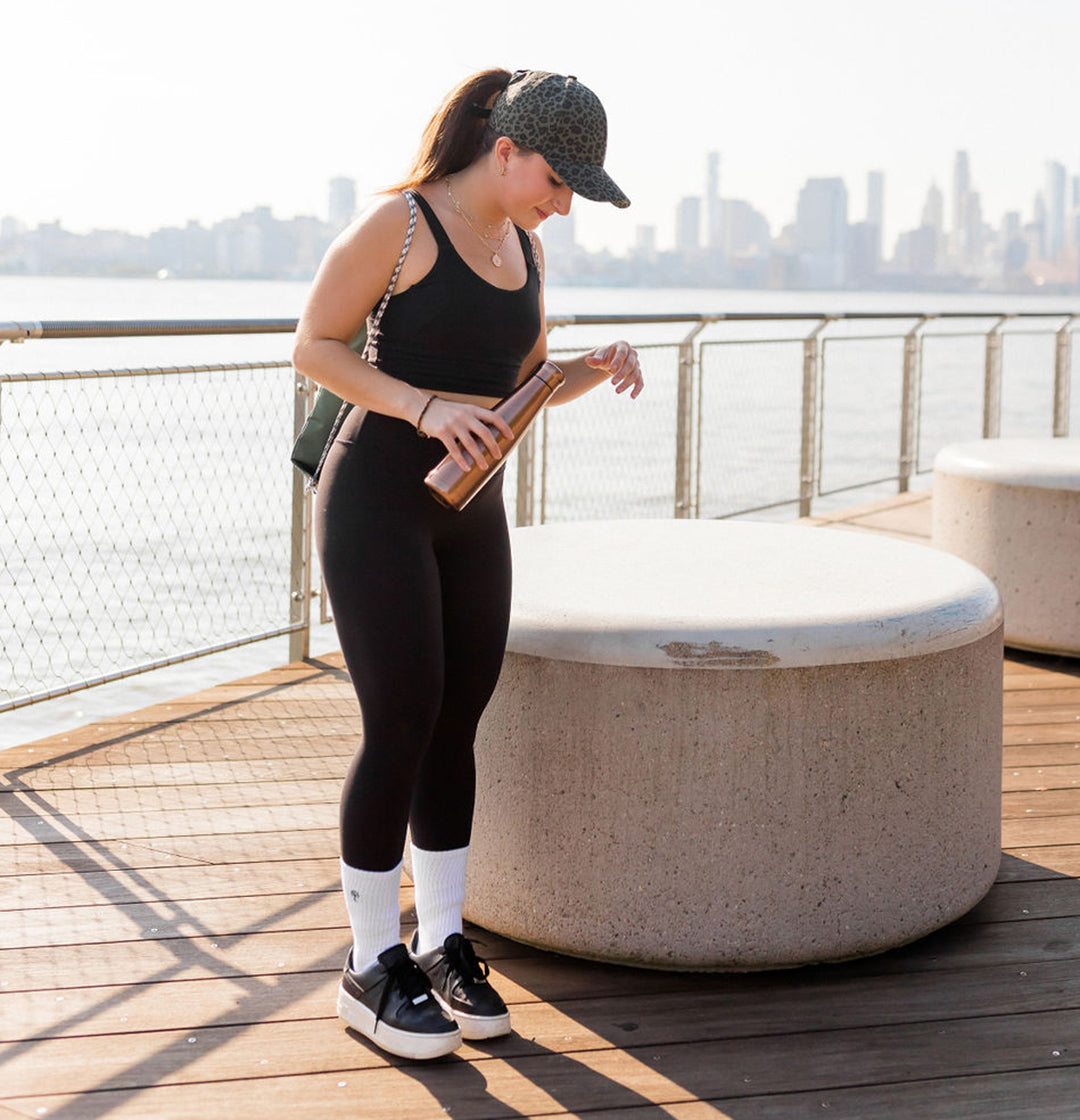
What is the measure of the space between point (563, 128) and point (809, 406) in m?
6.08

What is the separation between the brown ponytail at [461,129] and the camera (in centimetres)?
221

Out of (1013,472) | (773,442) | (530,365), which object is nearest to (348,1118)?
(530,365)

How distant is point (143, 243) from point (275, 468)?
4.48 m

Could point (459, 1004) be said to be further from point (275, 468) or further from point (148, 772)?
point (275, 468)

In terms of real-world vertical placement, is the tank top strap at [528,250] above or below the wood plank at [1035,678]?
above

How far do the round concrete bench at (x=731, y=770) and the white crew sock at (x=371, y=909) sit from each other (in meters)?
0.34

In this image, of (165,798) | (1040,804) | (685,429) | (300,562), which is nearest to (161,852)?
(165,798)

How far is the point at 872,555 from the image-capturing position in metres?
3.00

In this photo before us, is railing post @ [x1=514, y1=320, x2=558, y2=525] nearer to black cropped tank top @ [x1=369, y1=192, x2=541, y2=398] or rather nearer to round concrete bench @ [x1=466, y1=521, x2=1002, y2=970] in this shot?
round concrete bench @ [x1=466, y1=521, x2=1002, y2=970]

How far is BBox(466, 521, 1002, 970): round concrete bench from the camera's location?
8.02 feet

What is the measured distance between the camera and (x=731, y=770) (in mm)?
2451

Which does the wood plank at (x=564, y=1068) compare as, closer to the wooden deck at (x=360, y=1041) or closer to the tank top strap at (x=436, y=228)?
the wooden deck at (x=360, y=1041)

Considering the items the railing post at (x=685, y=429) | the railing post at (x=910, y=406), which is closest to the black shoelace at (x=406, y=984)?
the railing post at (x=685, y=429)

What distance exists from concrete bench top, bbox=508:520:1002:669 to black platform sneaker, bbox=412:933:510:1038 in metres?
0.51
